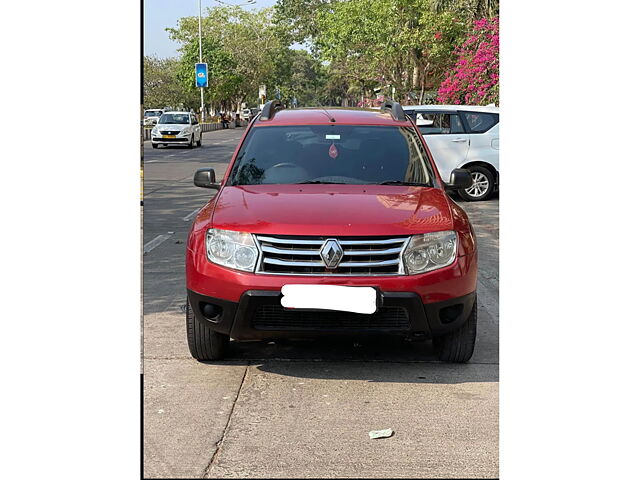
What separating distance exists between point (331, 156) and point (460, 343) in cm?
145

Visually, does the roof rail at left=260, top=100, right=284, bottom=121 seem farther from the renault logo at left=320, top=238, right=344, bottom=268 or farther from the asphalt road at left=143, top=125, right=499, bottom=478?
the renault logo at left=320, top=238, right=344, bottom=268

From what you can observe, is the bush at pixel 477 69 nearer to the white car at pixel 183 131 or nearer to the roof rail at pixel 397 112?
the roof rail at pixel 397 112

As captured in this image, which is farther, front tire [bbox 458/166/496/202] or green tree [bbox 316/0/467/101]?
front tire [bbox 458/166/496/202]

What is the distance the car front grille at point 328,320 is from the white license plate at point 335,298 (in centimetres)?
13

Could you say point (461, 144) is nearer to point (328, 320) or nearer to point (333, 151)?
point (333, 151)

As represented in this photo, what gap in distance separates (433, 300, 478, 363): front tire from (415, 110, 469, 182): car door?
375 inches

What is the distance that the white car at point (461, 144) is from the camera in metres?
14.5

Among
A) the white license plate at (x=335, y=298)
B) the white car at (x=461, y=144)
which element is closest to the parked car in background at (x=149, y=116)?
the white license plate at (x=335, y=298)

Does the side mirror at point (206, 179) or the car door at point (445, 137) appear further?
the car door at point (445, 137)

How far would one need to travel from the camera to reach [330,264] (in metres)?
4.56

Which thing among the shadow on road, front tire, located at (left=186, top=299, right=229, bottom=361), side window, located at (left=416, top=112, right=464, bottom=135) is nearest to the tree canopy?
front tire, located at (left=186, top=299, right=229, bottom=361)

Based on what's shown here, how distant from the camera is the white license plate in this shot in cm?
446
